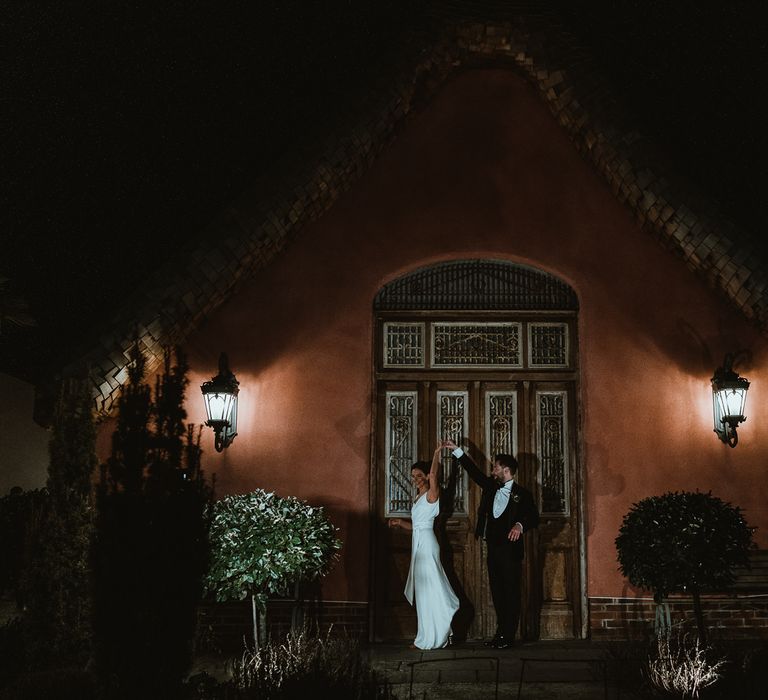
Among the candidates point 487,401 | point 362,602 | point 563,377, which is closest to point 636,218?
point 563,377

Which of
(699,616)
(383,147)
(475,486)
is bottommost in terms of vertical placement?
(699,616)

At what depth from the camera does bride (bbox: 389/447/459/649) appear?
7.68 metres

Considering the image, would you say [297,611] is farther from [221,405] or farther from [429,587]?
[221,405]

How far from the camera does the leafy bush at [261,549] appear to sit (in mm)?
7012

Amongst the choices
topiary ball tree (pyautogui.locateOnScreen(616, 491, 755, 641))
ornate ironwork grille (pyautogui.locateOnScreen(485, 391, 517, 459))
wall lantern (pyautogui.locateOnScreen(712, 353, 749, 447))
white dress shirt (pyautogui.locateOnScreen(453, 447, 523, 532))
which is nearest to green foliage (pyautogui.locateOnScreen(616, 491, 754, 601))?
topiary ball tree (pyautogui.locateOnScreen(616, 491, 755, 641))

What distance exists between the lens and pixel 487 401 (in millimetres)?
8789

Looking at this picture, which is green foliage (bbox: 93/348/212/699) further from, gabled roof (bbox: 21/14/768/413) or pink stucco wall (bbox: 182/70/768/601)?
pink stucco wall (bbox: 182/70/768/601)

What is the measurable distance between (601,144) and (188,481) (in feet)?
19.6

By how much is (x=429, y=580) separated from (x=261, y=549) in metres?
1.72

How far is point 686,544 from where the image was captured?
660cm

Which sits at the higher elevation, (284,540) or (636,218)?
(636,218)

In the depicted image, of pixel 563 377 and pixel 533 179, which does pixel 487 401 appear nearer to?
pixel 563 377

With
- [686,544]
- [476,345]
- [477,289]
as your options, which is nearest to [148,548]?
[686,544]

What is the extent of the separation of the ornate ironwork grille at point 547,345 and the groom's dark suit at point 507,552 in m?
1.59
